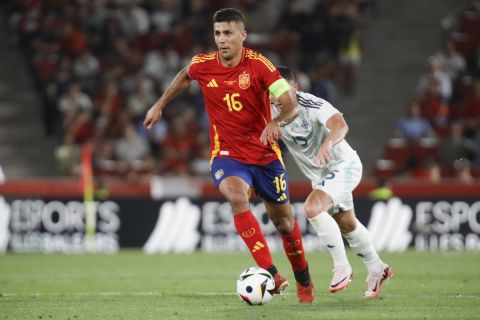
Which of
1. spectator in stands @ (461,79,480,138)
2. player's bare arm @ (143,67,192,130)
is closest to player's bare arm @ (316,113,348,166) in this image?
player's bare arm @ (143,67,192,130)

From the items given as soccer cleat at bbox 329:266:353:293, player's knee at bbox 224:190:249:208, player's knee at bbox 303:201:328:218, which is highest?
player's knee at bbox 224:190:249:208

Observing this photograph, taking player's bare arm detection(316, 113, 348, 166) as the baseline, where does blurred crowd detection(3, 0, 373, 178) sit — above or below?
above

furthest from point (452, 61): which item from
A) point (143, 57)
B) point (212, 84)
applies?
point (212, 84)

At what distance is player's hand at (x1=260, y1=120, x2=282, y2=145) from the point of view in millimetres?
8758

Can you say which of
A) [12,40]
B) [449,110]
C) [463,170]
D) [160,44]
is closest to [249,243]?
[463,170]

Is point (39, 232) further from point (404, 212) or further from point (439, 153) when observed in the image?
point (439, 153)

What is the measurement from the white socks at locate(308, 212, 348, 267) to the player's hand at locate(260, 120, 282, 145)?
0.92m

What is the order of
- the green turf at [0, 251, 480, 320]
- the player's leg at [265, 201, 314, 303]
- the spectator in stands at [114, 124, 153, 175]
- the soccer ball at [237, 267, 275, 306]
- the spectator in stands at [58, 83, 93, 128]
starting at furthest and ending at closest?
the spectator in stands at [58, 83, 93, 128], the spectator in stands at [114, 124, 153, 175], the player's leg at [265, 201, 314, 303], the soccer ball at [237, 267, 275, 306], the green turf at [0, 251, 480, 320]

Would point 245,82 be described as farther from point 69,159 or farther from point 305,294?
point 69,159

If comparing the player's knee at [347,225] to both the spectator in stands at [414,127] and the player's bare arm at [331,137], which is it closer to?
the player's bare arm at [331,137]

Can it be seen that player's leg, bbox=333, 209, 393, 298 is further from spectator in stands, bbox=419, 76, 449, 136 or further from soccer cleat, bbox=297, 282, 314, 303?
spectator in stands, bbox=419, 76, 449, 136

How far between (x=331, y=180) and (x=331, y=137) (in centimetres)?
54

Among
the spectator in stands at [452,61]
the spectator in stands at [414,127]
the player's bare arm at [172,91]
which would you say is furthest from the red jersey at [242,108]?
the spectator in stands at [452,61]

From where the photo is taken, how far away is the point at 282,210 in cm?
947
